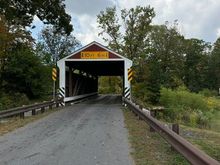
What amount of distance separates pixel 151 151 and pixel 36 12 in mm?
21241

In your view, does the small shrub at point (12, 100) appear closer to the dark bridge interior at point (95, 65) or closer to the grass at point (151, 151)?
the dark bridge interior at point (95, 65)

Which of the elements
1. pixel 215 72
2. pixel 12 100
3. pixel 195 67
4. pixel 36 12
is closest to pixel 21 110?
pixel 12 100

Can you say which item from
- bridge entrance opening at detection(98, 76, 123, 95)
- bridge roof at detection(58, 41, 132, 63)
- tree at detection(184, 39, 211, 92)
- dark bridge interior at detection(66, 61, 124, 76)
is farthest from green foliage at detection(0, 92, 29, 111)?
tree at detection(184, 39, 211, 92)

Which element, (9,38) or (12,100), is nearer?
(12,100)

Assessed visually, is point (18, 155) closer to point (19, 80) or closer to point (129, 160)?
point (129, 160)

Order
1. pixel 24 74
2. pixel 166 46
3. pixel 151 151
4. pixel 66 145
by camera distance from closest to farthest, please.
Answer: pixel 151 151, pixel 66 145, pixel 24 74, pixel 166 46

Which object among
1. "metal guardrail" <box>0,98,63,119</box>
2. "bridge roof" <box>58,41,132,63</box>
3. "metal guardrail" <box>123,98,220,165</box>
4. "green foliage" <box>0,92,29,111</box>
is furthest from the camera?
"bridge roof" <box>58,41,132,63</box>

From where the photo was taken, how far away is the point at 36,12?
91.4 ft

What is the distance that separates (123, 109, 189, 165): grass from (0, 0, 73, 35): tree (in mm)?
17035

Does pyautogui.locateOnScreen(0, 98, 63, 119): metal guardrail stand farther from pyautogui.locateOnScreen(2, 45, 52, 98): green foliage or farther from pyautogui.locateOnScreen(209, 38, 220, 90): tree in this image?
pyautogui.locateOnScreen(209, 38, 220, 90): tree

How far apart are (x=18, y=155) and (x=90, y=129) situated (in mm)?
4580

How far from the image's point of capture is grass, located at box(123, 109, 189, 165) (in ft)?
24.5

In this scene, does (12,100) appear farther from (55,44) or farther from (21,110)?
(55,44)

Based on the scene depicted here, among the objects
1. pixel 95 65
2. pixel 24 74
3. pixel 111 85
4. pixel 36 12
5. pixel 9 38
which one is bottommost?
pixel 111 85
